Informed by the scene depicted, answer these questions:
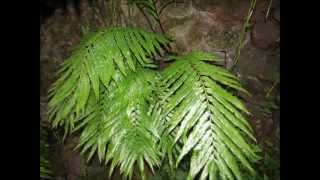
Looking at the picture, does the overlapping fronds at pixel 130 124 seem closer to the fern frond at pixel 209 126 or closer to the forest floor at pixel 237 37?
the fern frond at pixel 209 126

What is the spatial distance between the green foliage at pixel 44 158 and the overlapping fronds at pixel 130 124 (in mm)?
431

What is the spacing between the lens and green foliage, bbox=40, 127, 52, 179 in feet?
5.78

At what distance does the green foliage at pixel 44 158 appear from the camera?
1.76 m

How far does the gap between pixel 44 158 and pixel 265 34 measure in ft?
4.13

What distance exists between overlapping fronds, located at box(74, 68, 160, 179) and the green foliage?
43cm

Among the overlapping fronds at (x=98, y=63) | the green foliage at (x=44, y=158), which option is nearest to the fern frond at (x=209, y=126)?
Result: the overlapping fronds at (x=98, y=63)

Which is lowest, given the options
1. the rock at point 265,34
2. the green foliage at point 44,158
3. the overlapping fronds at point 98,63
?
the green foliage at point 44,158

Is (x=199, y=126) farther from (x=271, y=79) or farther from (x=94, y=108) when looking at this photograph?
(x=271, y=79)

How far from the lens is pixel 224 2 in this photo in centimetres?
179

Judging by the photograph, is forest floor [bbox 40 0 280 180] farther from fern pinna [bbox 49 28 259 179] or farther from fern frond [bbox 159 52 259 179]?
fern frond [bbox 159 52 259 179]
